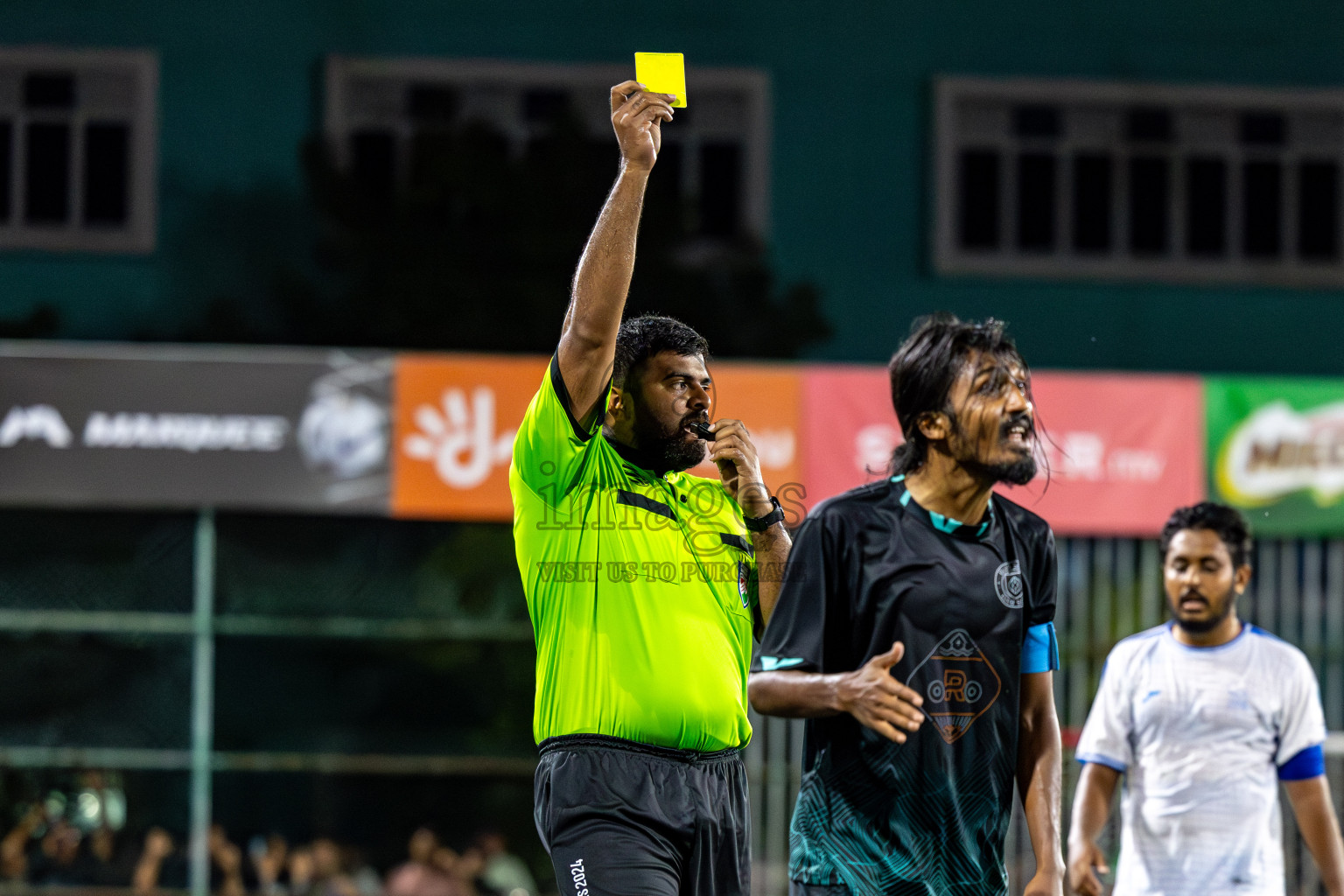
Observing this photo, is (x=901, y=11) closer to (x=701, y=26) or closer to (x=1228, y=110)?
(x=701, y=26)

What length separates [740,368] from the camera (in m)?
11.2

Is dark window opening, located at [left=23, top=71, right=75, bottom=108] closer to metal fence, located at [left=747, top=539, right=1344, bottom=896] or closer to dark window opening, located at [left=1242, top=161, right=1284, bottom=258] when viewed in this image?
metal fence, located at [left=747, top=539, right=1344, bottom=896]

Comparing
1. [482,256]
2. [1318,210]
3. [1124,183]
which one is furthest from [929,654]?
[1318,210]

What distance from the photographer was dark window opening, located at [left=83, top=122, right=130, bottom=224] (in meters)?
13.5

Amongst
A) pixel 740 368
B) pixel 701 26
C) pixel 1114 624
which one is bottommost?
pixel 1114 624

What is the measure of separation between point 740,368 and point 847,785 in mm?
7538

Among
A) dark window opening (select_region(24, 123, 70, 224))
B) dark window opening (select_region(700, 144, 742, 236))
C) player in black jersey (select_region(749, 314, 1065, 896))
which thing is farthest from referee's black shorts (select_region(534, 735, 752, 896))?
dark window opening (select_region(24, 123, 70, 224))

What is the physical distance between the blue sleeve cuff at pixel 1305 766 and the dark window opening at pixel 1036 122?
913 centimetres

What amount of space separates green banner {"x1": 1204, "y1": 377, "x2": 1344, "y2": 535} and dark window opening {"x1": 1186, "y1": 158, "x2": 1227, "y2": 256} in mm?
2925

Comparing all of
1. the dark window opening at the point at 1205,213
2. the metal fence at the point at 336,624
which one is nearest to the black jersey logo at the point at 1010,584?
the metal fence at the point at 336,624

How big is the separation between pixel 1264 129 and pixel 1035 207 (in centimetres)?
210

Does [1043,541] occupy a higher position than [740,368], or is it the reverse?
[740,368]

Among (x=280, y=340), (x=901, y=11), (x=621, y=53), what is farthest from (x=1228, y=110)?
(x=280, y=340)

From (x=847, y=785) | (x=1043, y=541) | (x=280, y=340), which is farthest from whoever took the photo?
(x=280, y=340)
